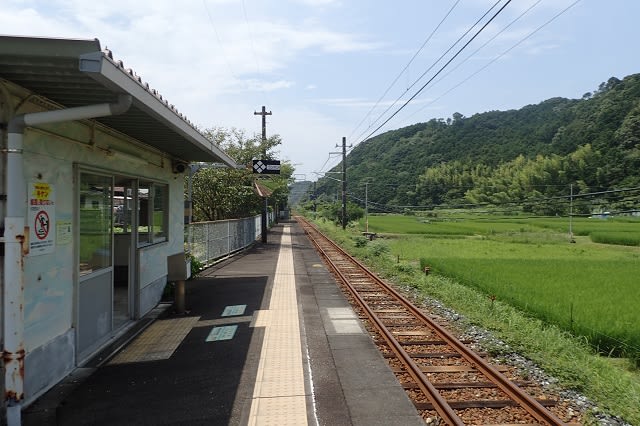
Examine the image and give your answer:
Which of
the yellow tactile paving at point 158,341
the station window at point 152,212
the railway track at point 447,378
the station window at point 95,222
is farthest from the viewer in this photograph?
the station window at point 152,212

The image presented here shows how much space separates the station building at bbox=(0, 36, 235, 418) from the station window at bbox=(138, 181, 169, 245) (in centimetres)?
15

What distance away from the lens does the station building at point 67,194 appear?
4465 mm

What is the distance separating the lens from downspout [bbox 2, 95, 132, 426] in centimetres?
446

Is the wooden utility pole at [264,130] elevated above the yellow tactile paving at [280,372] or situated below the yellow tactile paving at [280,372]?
above

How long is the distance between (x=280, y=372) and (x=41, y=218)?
129 inches

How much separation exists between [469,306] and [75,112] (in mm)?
8535

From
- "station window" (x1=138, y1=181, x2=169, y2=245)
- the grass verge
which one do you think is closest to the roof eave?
"station window" (x1=138, y1=181, x2=169, y2=245)

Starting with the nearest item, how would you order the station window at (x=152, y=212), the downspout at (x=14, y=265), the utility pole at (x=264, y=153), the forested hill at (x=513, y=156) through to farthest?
the downspout at (x=14, y=265)
the station window at (x=152, y=212)
the utility pole at (x=264, y=153)
the forested hill at (x=513, y=156)

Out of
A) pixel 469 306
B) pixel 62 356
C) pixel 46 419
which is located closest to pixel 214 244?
pixel 469 306

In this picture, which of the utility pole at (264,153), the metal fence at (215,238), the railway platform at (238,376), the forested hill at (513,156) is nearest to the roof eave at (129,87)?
the railway platform at (238,376)

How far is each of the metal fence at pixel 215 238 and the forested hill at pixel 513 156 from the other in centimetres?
6405

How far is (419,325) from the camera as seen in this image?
30.0ft

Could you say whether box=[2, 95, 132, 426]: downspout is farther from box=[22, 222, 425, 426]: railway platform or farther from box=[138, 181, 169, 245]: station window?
box=[138, 181, 169, 245]: station window

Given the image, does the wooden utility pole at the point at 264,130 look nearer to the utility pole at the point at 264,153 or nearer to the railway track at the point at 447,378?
the utility pole at the point at 264,153
